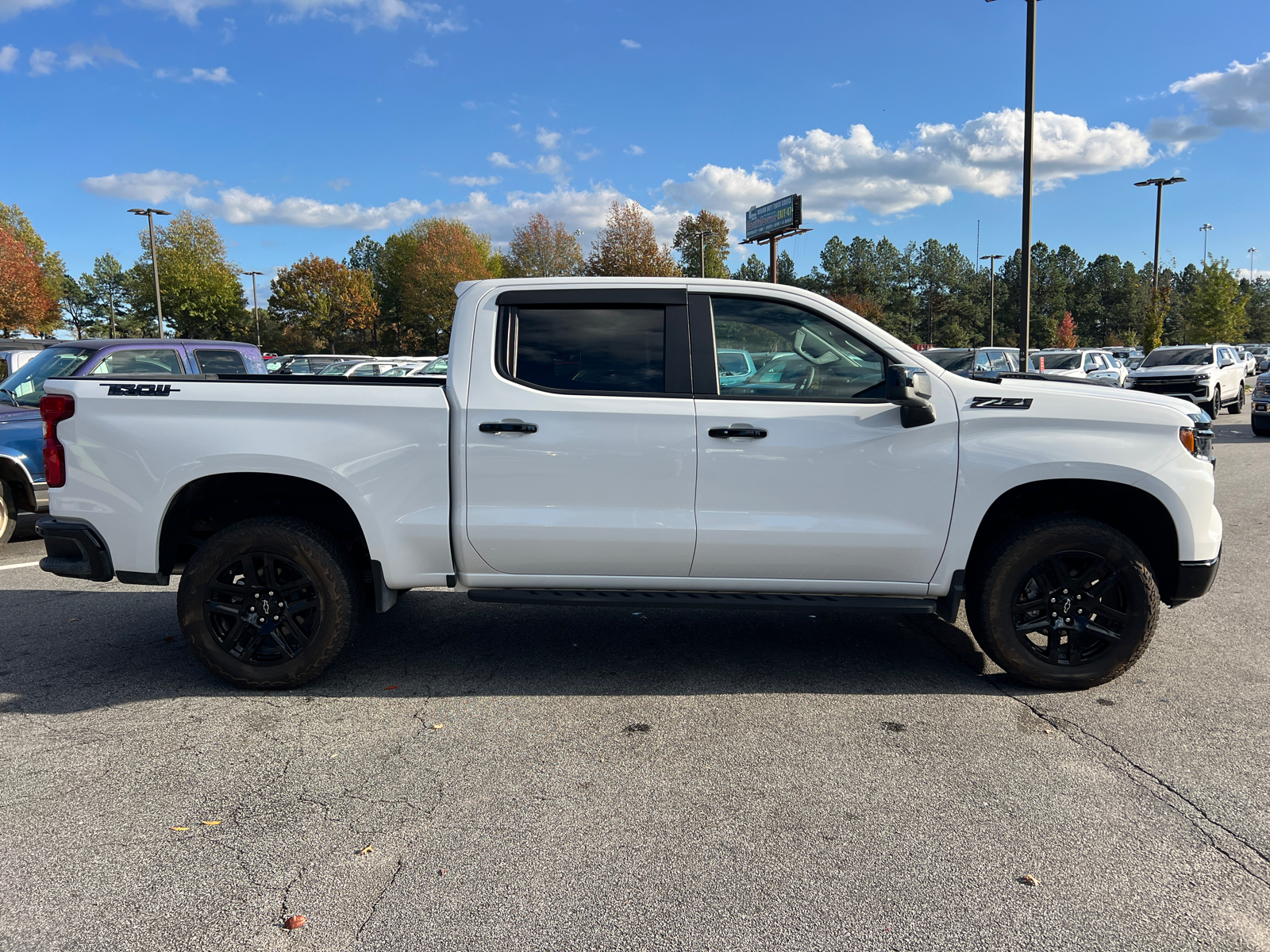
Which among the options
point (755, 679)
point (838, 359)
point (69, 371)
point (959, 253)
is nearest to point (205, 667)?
point (755, 679)

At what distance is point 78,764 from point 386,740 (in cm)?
125

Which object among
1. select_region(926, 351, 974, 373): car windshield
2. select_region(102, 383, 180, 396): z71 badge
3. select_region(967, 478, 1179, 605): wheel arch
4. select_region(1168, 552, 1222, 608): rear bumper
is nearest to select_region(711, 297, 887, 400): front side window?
select_region(967, 478, 1179, 605): wheel arch

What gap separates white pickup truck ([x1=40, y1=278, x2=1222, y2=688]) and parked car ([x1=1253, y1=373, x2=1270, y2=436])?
15598mm

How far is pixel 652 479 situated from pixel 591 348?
74cm

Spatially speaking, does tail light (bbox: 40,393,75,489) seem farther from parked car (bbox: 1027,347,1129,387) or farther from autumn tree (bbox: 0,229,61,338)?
autumn tree (bbox: 0,229,61,338)

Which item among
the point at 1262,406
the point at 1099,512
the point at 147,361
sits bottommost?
the point at 1099,512

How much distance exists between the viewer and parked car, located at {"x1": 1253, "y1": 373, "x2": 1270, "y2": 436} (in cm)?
1664

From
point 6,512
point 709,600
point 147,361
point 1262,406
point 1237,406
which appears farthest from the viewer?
point 1237,406

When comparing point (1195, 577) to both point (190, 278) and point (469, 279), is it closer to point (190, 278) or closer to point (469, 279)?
point (469, 279)

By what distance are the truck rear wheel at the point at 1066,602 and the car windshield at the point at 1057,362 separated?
2103 centimetres

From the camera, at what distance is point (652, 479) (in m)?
4.12

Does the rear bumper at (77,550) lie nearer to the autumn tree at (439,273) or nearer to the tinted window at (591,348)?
the tinted window at (591,348)

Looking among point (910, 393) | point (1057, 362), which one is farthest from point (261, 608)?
point (1057, 362)

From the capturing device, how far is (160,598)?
6.20 m
